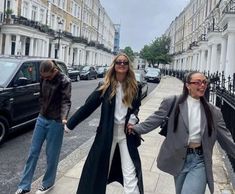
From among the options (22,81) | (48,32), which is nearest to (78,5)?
(48,32)

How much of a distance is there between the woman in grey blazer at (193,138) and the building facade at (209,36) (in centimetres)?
2058

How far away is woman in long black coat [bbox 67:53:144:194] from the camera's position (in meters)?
3.99

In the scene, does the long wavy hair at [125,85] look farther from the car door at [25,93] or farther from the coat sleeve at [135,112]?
the car door at [25,93]

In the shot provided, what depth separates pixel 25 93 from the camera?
8.70 m

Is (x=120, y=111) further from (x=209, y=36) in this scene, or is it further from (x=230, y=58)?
(x=209, y=36)

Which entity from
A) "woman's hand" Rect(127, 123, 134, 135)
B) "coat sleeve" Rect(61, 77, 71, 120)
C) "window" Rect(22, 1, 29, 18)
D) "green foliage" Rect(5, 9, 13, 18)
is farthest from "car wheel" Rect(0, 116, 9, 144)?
"window" Rect(22, 1, 29, 18)

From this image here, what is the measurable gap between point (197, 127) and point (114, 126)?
88 centimetres

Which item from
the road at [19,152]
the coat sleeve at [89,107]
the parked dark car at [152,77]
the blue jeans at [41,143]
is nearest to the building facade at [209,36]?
the parked dark car at [152,77]

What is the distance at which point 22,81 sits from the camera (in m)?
8.54

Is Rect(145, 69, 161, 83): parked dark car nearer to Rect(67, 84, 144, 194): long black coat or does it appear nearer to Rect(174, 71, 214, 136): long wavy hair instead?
Rect(67, 84, 144, 194): long black coat

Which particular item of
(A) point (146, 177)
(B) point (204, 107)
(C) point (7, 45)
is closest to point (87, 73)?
(C) point (7, 45)

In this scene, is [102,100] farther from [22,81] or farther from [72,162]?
[22,81]

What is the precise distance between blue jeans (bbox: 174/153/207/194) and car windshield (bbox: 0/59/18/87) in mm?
5410

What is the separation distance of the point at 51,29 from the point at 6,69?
3692 centimetres
